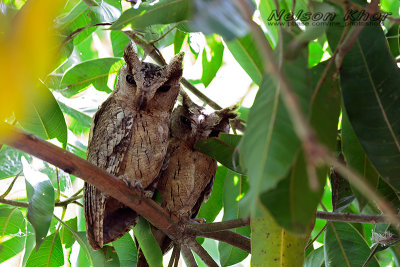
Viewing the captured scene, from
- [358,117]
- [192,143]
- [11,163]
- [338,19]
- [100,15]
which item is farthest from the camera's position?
[192,143]

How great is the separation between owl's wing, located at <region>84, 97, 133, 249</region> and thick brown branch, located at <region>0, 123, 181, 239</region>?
1.14ft

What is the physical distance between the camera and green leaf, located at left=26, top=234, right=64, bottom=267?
69.6 inches

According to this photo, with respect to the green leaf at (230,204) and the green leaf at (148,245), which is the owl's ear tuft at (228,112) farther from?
the green leaf at (148,245)

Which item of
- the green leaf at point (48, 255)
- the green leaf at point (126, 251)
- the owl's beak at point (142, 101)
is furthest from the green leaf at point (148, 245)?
the owl's beak at point (142, 101)

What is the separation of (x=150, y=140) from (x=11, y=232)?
634mm

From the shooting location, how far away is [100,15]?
1677 millimetres

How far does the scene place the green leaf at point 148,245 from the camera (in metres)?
1.61

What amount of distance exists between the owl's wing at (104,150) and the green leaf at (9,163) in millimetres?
270

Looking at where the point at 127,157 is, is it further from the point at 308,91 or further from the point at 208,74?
the point at 308,91

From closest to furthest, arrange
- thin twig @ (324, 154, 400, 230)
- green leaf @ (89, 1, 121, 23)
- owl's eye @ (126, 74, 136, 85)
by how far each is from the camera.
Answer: thin twig @ (324, 154, 400, 230)
green leaf @ (89, 1, 121, 23)
owl's eye @ (126, 74, 136, 85)

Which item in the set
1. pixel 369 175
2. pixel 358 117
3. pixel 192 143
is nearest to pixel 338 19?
pixel 358 117

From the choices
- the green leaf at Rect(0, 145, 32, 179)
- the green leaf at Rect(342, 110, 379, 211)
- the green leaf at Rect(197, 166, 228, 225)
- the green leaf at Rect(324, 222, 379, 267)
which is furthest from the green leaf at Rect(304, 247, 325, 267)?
the green leaf at Rect(0, 145, 32, 179)

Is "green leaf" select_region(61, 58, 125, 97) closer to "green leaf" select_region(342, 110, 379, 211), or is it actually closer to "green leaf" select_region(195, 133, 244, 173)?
"green leaf" select_region(195, 133, 244, 173)

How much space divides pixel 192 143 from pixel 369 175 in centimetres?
105
